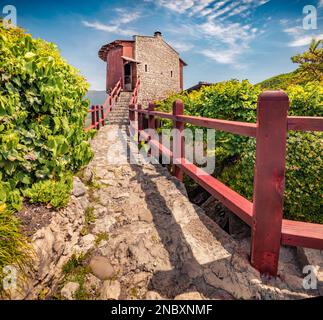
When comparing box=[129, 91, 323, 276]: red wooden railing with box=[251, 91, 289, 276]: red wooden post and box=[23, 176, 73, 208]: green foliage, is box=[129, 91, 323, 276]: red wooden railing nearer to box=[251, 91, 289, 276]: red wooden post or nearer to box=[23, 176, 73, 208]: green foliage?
box=[251, 91, 289, 276]: red wooden post

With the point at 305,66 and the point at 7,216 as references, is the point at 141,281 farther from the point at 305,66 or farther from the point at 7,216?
the point at 305,66

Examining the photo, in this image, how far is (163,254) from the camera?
2234 millimetres

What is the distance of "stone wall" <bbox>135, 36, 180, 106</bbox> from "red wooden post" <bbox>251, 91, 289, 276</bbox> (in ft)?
76.3

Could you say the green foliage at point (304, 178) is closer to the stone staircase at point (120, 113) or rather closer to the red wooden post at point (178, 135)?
the red wooden post at point (178, 135)

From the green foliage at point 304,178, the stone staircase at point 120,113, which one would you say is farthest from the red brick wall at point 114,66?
the green foliage at point 304,178

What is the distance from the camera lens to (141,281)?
1.95 m

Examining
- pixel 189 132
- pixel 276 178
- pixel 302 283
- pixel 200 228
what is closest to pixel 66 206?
pixel 200 228

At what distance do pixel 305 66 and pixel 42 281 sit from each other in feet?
67.3

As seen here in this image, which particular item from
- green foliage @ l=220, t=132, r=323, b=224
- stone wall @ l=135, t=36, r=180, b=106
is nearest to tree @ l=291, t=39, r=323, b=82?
stone wall @ l=135, t=36, r=180, b=106

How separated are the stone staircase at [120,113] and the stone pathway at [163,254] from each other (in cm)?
1126

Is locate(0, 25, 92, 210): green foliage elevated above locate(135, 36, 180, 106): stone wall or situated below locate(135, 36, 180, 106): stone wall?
below

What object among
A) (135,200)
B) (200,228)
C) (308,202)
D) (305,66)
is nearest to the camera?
(200,228)

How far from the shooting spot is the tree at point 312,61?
54.1 feet

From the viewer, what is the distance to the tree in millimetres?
16500
